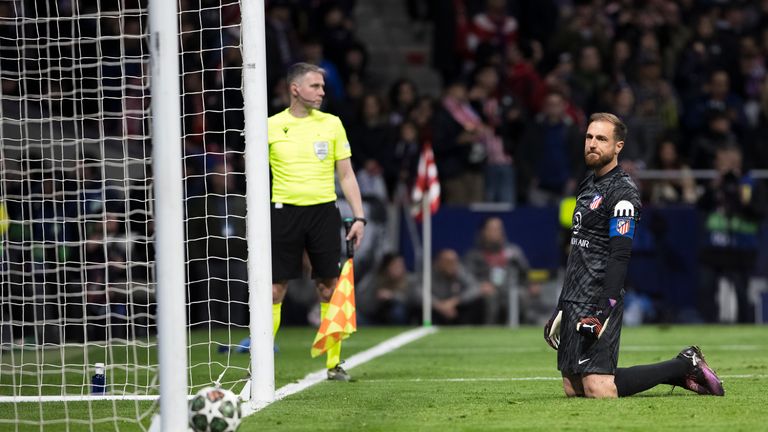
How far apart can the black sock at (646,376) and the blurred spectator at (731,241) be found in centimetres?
956

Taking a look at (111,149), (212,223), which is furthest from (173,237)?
(111,149)

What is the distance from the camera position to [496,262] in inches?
706

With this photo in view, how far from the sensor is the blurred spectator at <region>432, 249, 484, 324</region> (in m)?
17.9

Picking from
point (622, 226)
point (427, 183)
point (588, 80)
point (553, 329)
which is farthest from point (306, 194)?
point (588, 80)

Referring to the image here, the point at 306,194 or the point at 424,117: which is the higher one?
the point at 424,117

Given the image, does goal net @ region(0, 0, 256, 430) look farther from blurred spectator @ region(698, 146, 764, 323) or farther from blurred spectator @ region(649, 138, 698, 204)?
blurred spectator @ region(698, 146, 764, 323)

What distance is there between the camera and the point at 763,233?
17.6 m

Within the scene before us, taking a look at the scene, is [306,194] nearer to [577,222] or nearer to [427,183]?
[577,222]

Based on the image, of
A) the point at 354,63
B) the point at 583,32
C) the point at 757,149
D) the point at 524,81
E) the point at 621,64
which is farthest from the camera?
the point at 583,32

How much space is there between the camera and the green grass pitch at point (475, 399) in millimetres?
7125

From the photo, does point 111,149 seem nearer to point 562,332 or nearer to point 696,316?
point 696,316

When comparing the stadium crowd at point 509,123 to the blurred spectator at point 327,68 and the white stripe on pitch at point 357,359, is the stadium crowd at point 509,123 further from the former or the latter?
the white stripe on pitch at point 357,359

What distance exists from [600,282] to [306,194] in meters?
2.93

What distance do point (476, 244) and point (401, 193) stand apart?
1244 millimetres
